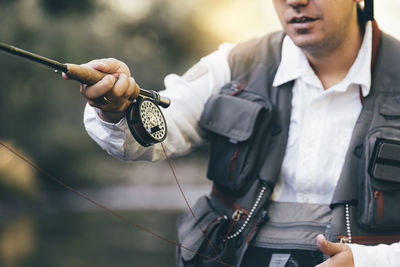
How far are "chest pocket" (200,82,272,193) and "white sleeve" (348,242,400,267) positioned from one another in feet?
1.74

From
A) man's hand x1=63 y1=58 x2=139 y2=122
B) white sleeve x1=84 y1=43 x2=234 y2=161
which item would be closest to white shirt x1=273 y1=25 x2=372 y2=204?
white sleeve x1=84 y1=43 x2=234 y2=161

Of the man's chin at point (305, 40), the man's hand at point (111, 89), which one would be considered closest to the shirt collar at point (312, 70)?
the man's chin at point (305, 40)

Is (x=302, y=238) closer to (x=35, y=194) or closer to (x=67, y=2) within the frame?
(x=67, y=2)

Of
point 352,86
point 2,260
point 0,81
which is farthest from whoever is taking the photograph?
point 0,81

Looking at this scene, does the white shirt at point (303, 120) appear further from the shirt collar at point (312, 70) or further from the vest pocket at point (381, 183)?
the vest pocket at point (381, 183)

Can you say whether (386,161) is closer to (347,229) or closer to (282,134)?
(347,229)

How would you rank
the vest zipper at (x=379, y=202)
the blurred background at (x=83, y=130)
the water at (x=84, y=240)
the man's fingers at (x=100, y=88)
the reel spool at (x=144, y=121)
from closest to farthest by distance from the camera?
the man's fingers at (x=100, y=88)
the reel spool at (x=144, y=121)
the vest zipper at (x=379, y=202)
the water at (x=84, y=240)
the blurred background at (x=83, y=130)

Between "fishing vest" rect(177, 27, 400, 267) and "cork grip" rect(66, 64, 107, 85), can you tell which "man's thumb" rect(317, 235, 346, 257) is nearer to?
"fishing vest" rect(177, 27, 400, 267)

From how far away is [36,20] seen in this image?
7.99m

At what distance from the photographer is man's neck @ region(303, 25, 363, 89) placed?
8.34 feet

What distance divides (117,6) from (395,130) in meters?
12.4

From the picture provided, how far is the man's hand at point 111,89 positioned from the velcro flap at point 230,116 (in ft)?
2.00

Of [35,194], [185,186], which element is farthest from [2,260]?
[185,186]

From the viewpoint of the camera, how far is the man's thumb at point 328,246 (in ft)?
6.52
